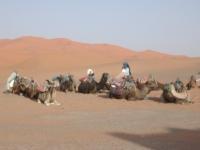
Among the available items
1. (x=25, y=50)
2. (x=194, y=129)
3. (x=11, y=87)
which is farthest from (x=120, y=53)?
(x=194, y=129)

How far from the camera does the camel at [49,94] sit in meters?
16.5

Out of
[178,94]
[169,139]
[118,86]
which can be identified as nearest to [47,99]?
[118,86]

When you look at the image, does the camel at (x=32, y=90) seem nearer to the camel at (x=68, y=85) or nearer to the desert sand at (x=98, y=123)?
the desert sand at (x=98, y=123)

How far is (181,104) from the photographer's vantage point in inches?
649

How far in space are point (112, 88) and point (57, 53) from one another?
56157 mm

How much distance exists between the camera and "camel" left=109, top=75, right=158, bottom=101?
58.2ft

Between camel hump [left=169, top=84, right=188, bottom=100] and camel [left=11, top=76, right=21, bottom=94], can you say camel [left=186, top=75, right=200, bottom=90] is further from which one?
camel [left=11, top=76, right=21, bottom=94]

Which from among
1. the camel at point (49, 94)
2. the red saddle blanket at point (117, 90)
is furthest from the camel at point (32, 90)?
the red saddle blanket at point (117, 90)

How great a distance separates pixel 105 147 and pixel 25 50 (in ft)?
325

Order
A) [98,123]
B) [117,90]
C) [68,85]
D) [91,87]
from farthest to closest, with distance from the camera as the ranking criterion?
[68,85] < [91,87] < [117,90] < [98,123]

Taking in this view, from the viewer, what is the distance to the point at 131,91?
699 inches

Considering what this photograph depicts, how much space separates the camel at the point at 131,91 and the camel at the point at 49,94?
295cm

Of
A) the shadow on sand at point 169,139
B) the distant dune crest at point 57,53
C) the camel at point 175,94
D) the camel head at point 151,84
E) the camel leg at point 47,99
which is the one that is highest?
the distant dune crest at point 57,53

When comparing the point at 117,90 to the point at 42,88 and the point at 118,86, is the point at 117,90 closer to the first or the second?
the point at 118,86
